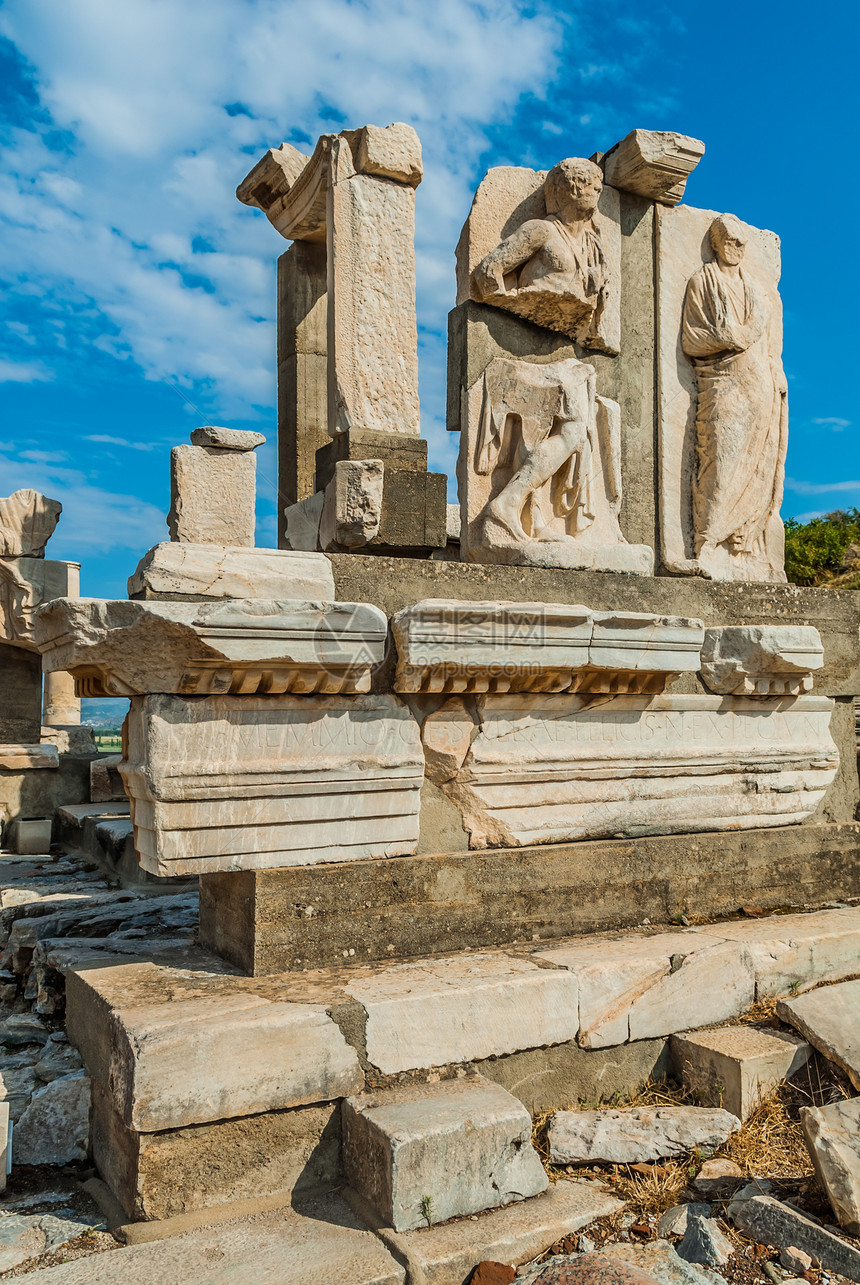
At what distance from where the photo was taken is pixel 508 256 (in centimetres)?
391

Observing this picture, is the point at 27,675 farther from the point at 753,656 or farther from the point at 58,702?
the point at 753,656

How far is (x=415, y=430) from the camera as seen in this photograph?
3777 millimetres

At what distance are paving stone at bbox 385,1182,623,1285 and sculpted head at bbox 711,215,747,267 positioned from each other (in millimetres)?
3920

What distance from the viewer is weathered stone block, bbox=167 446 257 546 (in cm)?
661

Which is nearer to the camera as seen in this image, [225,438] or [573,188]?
[573,188]

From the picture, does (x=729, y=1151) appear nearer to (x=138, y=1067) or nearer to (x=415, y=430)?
(x=138, y=1067)

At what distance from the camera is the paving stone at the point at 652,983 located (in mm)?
2889

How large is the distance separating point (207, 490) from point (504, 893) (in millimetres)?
4325

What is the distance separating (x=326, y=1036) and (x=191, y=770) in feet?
2.66

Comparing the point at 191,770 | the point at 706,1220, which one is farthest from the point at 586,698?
the point at 706,1220

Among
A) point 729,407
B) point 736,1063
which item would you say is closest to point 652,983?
point 736,1063

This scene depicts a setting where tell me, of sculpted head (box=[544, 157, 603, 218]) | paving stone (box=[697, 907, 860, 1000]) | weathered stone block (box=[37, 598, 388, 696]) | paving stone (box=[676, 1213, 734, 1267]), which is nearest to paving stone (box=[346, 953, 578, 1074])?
paving stone (box=[676, 1213, 734, 1267])

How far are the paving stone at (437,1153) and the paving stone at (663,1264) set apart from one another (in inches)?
10.0

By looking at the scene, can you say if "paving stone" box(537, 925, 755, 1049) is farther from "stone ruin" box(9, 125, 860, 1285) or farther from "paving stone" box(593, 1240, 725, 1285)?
"paving stone" box(593, 1240, 725, 1285)
